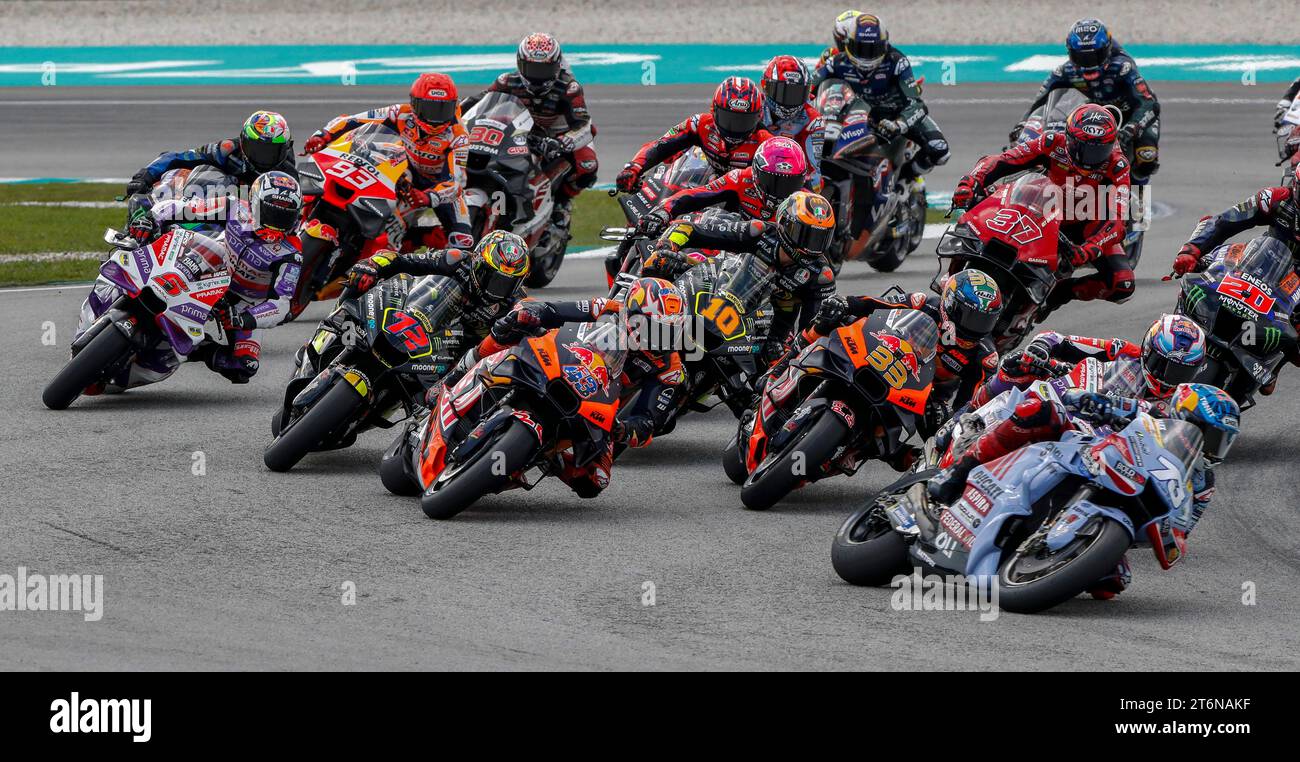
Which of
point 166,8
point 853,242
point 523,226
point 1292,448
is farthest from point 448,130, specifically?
→ point 166,8

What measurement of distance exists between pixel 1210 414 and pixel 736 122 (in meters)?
7.08

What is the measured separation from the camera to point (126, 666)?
7.16 metres

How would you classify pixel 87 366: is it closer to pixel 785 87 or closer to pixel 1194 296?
pixel 785 87

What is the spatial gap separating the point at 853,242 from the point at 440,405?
28.1 ft

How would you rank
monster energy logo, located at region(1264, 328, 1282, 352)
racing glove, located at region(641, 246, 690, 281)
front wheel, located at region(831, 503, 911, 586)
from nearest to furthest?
1. front wheel, located at region(831, 503, 911, 586)
2. racing glove, located at region(641, 246, 690, 281)
3. monster energy logo, located at region(1264, 328, 1282, 352)

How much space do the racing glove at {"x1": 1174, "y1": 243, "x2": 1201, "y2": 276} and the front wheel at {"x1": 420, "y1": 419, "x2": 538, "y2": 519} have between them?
5011mm

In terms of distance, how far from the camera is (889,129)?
1789 cm

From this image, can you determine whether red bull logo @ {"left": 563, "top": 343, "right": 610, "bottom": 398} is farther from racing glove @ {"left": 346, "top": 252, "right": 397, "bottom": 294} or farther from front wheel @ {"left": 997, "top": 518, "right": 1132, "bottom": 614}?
front wheel @ {"left": 997, "top": 518, "right": 1132, "bottom": 614}

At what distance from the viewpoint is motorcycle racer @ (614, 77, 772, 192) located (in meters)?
15.2

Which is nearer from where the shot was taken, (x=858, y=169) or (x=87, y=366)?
(x=87, y=366)

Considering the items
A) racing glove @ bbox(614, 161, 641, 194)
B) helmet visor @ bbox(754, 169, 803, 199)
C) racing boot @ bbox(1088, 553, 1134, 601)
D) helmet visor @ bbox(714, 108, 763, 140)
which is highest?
helmet visor @ bbox(714, 108, 763, 140)

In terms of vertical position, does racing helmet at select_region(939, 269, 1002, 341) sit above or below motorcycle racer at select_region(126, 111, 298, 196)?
below

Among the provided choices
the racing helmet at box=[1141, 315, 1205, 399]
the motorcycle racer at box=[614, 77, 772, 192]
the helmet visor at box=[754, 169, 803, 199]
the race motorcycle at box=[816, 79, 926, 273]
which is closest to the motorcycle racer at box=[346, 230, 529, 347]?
the helmet visor at box=[754, 169, 803, 199]

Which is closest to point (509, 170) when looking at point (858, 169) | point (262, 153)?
point (858, 169)
